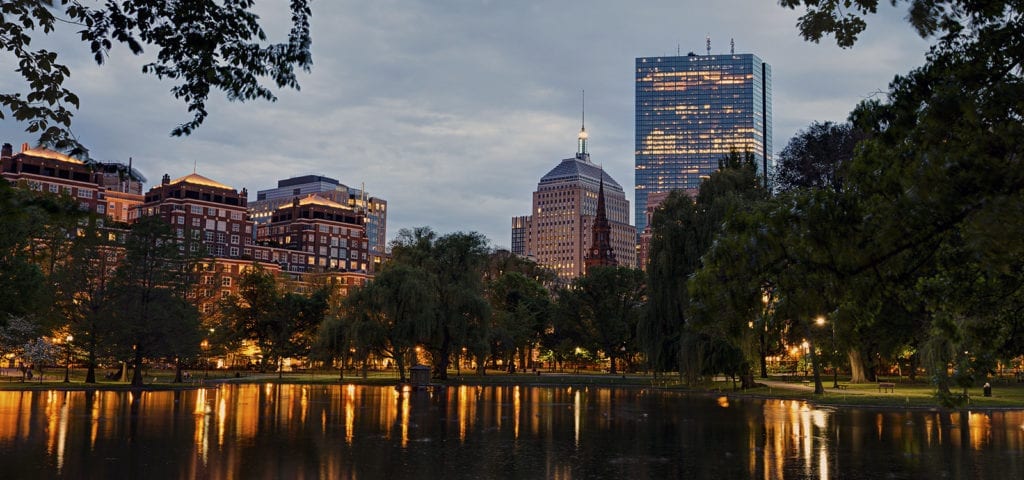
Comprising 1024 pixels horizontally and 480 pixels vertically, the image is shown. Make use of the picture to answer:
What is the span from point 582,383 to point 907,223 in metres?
70.9

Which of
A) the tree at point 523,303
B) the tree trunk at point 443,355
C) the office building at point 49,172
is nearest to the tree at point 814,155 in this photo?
the tree trunk at point 443,355

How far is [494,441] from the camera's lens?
90.1 feet

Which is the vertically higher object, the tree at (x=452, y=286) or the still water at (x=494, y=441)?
the tree at (x=452, y=286)

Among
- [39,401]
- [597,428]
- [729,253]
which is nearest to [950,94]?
[729,253]

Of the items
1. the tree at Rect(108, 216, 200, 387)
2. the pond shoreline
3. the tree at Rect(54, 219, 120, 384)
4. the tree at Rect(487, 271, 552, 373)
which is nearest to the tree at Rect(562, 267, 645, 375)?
the tree at Rect(487, 271, 552, 373)

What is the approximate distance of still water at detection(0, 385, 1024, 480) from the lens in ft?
67.4

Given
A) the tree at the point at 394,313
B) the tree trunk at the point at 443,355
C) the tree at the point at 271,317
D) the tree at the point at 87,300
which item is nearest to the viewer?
the tree at the point at 87,300

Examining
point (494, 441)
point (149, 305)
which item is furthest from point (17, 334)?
point (494, 441)

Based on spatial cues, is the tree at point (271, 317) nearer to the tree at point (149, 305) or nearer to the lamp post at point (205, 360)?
the lamp post at point (205, 360)

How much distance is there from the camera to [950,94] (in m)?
9.10

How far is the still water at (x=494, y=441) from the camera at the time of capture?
20531 mm

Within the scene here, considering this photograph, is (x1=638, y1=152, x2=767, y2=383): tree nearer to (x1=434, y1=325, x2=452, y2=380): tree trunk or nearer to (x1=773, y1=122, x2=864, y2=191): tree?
(x1=773, y1=122, x2=864, y2=191): tree

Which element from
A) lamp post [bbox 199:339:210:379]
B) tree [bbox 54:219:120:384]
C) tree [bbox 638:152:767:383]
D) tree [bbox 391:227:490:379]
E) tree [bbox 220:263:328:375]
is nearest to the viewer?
tree [bbox 638:152:767:383]

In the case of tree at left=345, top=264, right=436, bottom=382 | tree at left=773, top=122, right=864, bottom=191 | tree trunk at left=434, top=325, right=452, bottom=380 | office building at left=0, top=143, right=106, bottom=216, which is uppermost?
office building at left=0, top=143, right=106, bottom=216
